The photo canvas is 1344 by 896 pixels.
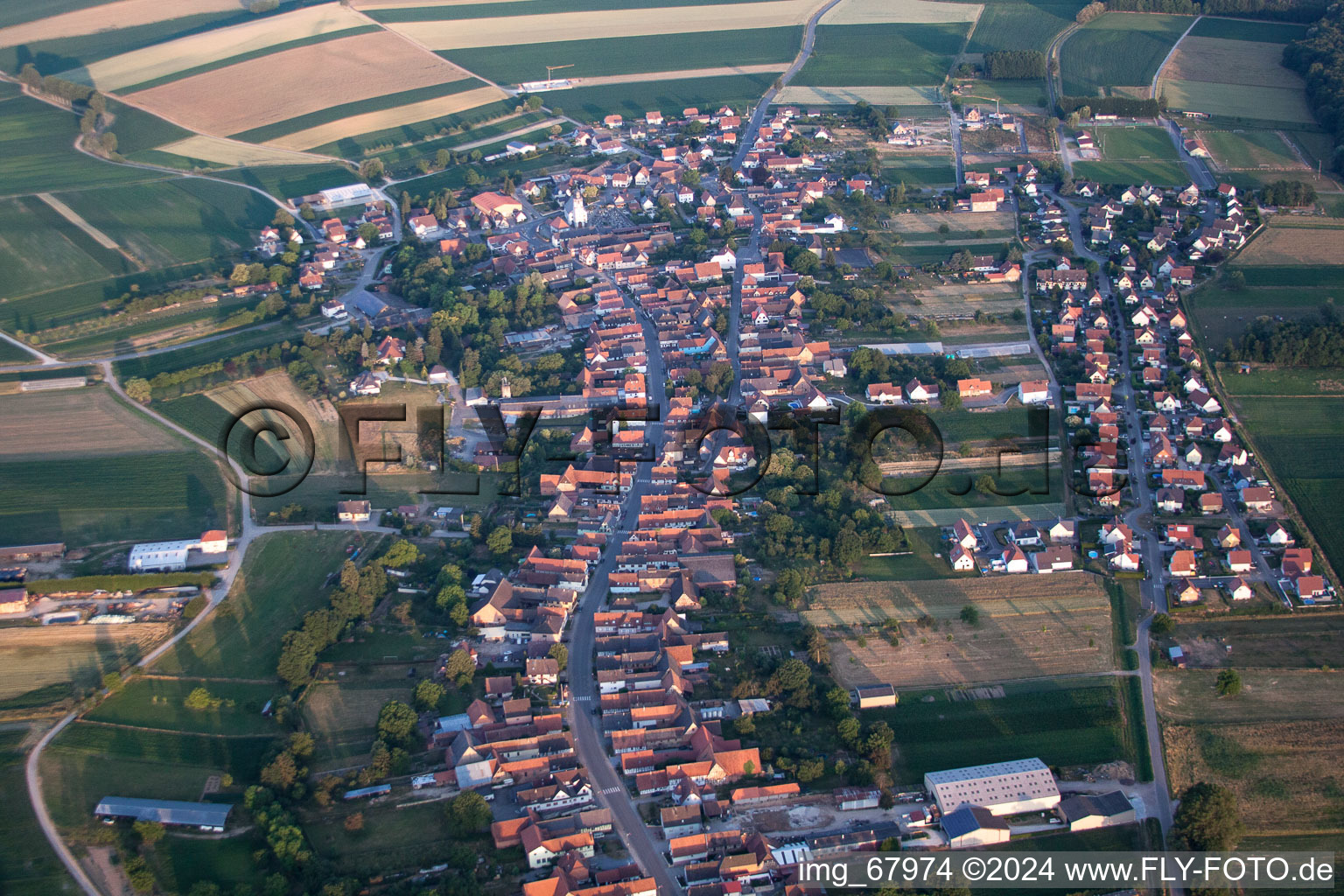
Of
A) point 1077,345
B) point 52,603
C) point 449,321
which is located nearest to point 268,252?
point 449,321

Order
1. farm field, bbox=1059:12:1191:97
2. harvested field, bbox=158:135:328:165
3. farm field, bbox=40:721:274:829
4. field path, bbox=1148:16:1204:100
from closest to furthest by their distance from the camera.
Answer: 1. farm field, bbox=40:721:274:829
2. harvested field, bbox=158:135:328:165
3. field path, bbox=1148:16:1204:100
4. farm field, bbox=1059:12:1191:97

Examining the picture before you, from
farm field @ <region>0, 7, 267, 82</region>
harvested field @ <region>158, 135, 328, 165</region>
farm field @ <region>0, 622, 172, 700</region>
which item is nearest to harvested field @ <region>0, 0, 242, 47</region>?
farm field @ <region>0, 7, 267, 82</region>

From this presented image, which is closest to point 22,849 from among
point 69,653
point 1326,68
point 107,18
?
point 69,653

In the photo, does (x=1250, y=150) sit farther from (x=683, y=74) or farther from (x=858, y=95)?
(x=683, y=74)

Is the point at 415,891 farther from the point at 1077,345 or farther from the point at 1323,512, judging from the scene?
the point at 1077,345

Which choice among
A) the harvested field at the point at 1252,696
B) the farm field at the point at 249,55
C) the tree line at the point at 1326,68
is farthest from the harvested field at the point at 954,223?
the farm field at the point at 249,55

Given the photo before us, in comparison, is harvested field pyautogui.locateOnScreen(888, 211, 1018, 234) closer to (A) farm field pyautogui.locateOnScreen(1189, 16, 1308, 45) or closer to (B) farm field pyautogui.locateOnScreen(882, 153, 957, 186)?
(B) farm field pyautogui.locateOnScreen(882, 153, 957, 186)
